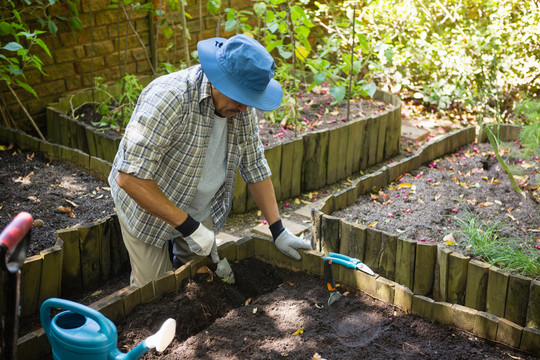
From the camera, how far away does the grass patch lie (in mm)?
2771

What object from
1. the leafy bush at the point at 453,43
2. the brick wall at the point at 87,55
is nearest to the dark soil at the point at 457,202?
the leafy bush at the point at 453,43

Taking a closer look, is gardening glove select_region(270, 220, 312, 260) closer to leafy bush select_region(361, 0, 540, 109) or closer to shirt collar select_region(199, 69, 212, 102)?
shirt collar select_region(199, 69, 212, 102)

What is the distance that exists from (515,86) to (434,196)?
2986mm

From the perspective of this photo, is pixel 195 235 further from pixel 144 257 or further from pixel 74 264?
pixel 74 264

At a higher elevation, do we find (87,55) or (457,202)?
(87,55)

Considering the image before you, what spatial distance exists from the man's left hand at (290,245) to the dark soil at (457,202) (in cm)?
81

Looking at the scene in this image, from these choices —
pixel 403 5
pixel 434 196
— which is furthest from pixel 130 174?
pixel 403 5

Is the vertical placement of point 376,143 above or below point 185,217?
below

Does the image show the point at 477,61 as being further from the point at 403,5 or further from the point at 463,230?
the point at 463,230

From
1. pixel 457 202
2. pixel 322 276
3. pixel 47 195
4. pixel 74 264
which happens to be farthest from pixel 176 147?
pixel 457 202

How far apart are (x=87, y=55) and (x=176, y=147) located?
299 centimetres

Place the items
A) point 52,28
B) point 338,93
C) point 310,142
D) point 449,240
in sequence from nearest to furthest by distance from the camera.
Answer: point 449,240
point 52,28
point 310,142
point 338,93

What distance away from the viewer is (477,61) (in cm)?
556

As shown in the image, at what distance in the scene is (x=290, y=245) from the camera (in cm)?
262
